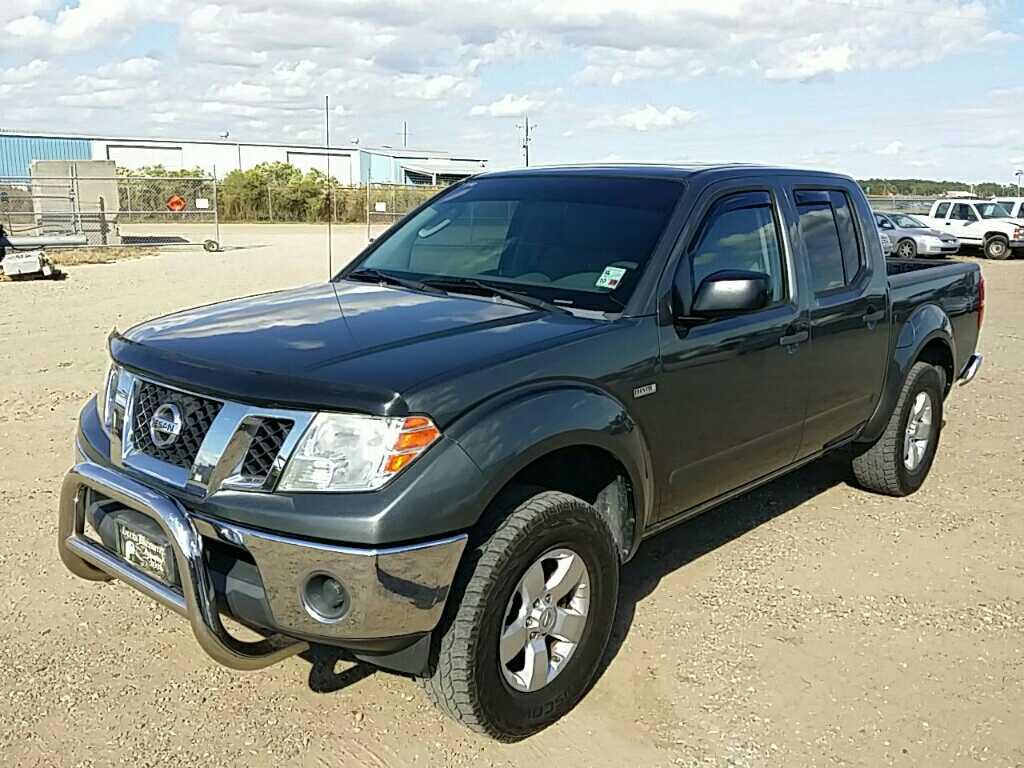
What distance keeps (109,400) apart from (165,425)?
1.68 feet

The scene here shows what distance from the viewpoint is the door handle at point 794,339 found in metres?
4.46

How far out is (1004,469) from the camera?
22.0 feet

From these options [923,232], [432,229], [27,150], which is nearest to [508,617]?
[432,229]

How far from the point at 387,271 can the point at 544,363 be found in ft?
5.06

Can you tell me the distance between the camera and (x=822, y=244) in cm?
502

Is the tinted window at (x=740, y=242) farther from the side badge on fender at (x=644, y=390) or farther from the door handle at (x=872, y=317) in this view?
the door handle at (x=872, y=317)

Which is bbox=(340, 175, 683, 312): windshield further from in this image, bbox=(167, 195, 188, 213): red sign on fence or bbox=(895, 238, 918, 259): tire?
bbox=(167, 195, 188, 213): red sign on fence

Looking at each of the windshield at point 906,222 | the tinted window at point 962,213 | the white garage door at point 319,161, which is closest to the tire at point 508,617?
the windshield at point 906,222

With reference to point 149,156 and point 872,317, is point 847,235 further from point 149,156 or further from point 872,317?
point 149,156

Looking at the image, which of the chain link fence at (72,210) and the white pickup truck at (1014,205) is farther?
the white pickup truck at (1014,205)

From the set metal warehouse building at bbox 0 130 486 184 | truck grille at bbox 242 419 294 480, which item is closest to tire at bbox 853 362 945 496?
truck grille at bbox 242 419 294 480

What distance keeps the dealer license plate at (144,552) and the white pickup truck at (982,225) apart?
1190 inches

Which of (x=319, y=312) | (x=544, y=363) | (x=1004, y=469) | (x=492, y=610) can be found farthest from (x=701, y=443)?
(x=1004, y=469)

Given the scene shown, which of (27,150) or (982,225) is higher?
(27,150)
